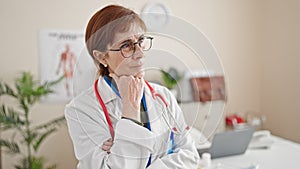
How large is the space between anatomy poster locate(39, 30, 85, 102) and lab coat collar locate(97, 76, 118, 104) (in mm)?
1558

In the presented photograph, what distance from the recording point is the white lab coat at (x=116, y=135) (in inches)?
39.2

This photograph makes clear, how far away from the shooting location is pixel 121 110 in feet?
3.50

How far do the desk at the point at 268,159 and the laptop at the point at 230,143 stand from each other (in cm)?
3

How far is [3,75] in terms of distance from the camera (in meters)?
2.47

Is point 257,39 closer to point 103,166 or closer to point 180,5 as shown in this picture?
point 180,5

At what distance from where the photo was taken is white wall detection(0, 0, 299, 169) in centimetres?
249

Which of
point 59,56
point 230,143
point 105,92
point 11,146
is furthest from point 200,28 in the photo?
point 105,92

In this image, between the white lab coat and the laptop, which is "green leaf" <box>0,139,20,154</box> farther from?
the white lab coat

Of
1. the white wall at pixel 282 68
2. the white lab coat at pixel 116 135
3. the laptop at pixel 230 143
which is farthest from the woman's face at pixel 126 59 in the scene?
the white wall at pixel 282 68

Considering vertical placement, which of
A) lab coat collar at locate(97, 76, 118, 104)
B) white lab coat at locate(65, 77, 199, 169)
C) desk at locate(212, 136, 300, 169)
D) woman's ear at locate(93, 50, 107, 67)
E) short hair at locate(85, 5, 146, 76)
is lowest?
desk at locate(212, 136, 300, 169)

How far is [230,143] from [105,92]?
0.85 meters

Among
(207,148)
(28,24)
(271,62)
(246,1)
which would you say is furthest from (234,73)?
(28,24)

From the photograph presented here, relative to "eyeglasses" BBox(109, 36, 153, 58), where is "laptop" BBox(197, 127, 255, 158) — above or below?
below

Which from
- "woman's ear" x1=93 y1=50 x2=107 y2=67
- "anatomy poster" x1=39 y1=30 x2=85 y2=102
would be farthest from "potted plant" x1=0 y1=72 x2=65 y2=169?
"woman's ear" x1=93 y1=50 x2=107 y2=67
